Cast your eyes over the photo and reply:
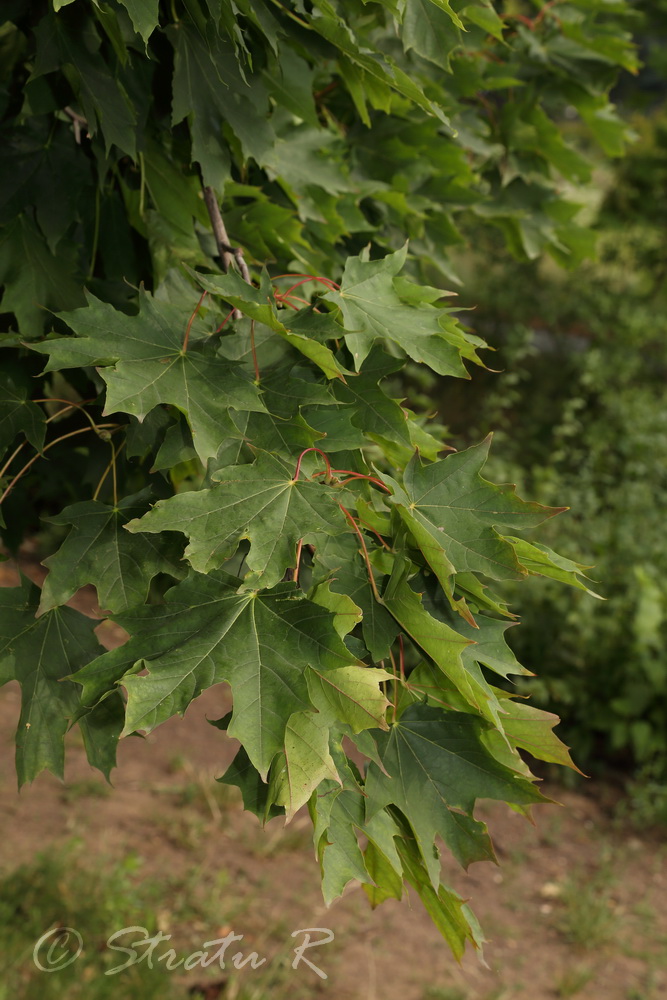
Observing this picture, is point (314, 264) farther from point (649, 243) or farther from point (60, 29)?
point (649, 243)

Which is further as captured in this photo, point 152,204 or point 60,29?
point 152,204

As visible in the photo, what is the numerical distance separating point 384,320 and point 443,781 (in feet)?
2.10

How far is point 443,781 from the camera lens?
1200 millimetres

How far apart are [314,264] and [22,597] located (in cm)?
90

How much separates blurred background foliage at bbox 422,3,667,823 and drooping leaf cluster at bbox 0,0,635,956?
2.64 ft

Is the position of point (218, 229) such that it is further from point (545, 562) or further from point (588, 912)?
point (588, 912)

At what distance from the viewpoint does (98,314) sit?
4.01 feet

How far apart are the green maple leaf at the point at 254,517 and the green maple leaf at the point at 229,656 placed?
0.04 metres

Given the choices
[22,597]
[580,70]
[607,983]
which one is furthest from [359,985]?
[580,70]

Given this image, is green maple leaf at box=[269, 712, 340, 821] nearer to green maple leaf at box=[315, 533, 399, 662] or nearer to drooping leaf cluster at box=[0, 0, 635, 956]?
drooping leaf cluster at box=[0, 0, 635, 956]

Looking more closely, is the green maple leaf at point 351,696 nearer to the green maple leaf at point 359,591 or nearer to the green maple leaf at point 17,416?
the green maple leaf at point 359,591

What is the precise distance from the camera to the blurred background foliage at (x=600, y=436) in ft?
15.0

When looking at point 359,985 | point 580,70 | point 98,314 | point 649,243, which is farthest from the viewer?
Result: point 649,243

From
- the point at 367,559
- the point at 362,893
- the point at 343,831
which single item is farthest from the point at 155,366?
the point at 362,893
